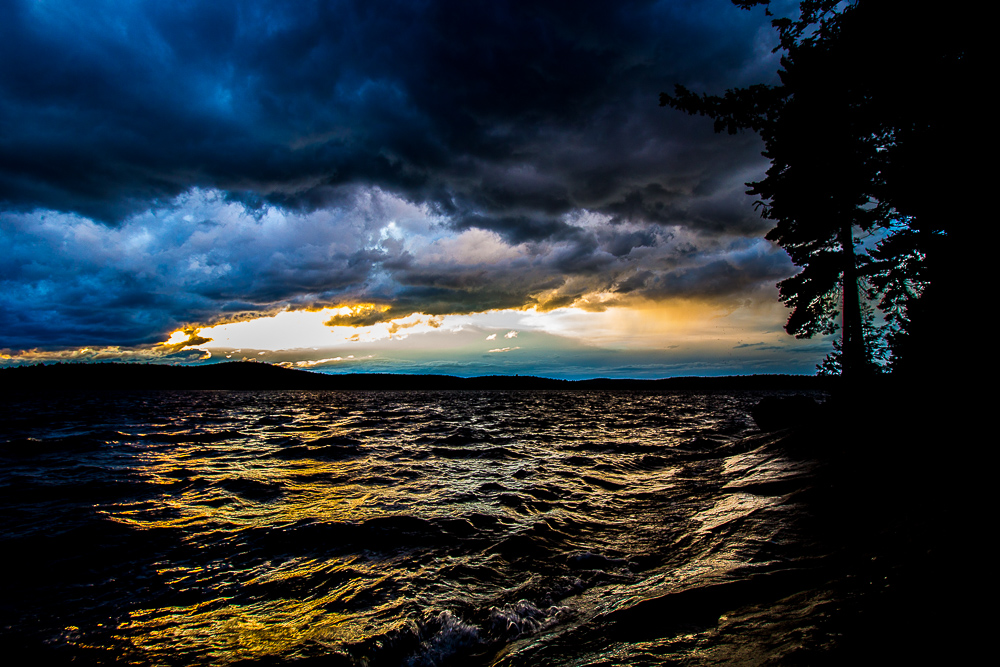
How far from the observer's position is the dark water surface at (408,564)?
3250 mm

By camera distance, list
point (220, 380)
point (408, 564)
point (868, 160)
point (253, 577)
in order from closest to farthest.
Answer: point (253, 577) < point (408, 564) < point (868, 160) < point (220, 380)

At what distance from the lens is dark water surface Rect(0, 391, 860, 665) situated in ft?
10.7

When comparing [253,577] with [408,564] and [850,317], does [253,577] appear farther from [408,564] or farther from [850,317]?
[850,317]

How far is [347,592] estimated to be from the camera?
168 inches

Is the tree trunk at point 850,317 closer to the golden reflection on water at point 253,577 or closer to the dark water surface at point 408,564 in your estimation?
the dark water surface at point 408,564

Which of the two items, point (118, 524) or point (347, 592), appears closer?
point (347, 592)

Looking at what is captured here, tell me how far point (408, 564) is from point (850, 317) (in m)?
17.3

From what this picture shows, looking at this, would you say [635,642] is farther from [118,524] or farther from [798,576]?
[118,524]

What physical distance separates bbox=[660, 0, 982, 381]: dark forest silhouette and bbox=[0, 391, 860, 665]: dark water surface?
5.23 meters

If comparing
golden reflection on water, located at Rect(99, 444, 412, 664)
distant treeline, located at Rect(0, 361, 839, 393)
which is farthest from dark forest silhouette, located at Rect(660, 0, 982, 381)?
distant treeline, located at Rect(0, 361, 839, 393)

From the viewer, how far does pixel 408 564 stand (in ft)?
16.2

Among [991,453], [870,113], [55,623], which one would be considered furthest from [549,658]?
[870,113]

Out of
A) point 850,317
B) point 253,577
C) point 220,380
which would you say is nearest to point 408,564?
point 253,577

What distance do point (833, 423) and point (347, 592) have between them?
35.0 feet
